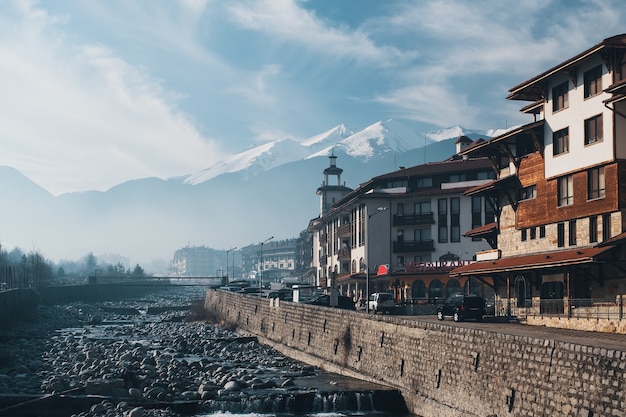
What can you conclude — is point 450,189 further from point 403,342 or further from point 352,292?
point 403,342

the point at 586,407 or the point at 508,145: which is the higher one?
the point at 508,145

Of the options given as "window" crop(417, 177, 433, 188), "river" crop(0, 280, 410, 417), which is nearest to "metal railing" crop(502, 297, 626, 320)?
"river" crop(0, 280, 410, 417)

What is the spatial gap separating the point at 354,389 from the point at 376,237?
5591cm

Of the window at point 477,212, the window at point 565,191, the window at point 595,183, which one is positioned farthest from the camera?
the window at point 477,212

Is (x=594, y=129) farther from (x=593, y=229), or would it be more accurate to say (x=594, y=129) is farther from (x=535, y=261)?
(x=535, y=261)

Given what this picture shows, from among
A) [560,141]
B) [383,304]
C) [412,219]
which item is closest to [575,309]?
[560,141]

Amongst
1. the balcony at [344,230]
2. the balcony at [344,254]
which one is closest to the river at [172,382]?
the balcony at [344,254]

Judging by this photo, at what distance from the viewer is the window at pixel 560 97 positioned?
50375 millimetres

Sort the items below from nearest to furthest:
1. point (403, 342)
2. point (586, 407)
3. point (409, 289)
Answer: point (586, 407) → point (403, 342) → point (409, 289)

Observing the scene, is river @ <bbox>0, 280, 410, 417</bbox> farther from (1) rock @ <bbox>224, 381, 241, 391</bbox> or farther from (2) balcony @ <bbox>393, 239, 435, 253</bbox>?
(2) balcony @ <bbox>393, 239, 435, 253</bbox>

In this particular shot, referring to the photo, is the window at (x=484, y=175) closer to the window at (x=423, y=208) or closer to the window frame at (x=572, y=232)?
the window at (x=423, y=208)

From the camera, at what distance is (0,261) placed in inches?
7156

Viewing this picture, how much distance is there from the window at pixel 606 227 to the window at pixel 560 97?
326 inches

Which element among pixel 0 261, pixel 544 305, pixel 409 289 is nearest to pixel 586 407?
pixel 544 305
